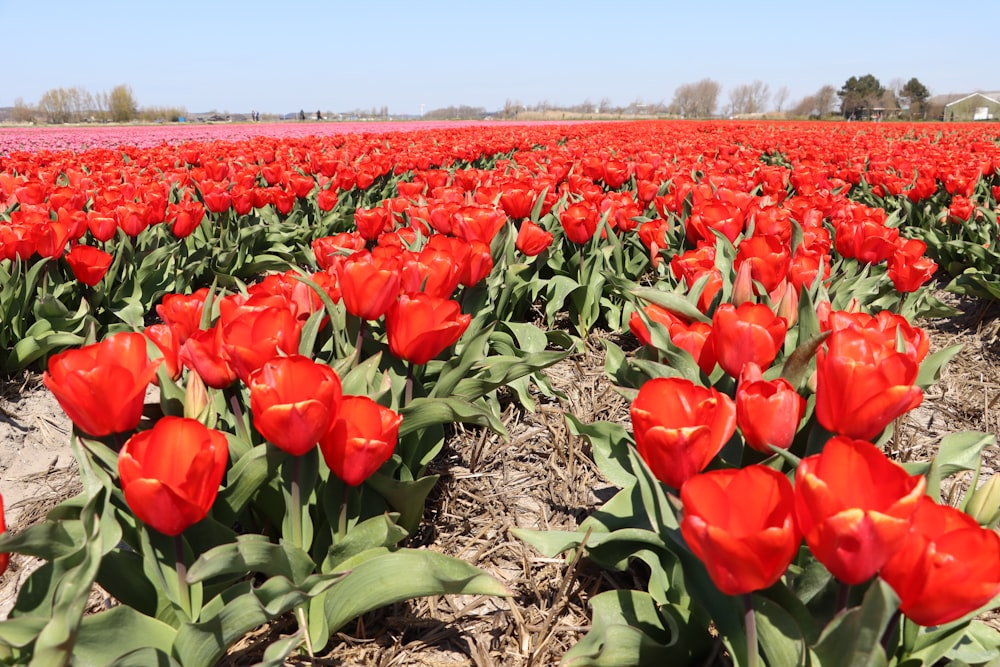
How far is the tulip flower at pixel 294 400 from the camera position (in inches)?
48.1

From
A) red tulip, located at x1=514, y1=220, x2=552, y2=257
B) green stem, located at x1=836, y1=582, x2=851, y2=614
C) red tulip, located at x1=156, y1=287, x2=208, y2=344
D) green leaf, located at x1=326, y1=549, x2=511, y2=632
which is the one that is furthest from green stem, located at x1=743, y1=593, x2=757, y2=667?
red tulip, located at x1=514, y1=220, x2=552, y2=257

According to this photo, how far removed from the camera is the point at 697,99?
9562 cm

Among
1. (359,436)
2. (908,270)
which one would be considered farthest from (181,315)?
(908,270)

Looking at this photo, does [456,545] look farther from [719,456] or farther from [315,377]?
[315,377]

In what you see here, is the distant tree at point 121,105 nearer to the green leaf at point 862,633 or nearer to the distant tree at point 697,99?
the distant tree at point 697,99

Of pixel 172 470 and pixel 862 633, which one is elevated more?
pixel 172 470

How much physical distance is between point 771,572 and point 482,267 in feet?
5.23

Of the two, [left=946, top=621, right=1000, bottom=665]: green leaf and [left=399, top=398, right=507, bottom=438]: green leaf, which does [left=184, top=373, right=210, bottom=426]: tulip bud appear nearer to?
[left=399, top=398, right=507, bottom=438]: green leaf

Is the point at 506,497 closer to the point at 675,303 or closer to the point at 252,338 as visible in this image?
the point at 675,303

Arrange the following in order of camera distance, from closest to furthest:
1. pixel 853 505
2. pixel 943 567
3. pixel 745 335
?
pixel 943 567, pixel 853 505, pixel 745 335

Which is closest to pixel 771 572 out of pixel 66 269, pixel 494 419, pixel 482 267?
pixel 494 419

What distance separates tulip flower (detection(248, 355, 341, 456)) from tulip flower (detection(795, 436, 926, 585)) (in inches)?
31.9

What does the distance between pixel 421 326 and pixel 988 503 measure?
1.26m

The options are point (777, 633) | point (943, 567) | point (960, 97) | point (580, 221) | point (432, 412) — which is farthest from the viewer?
point (960, 97)
